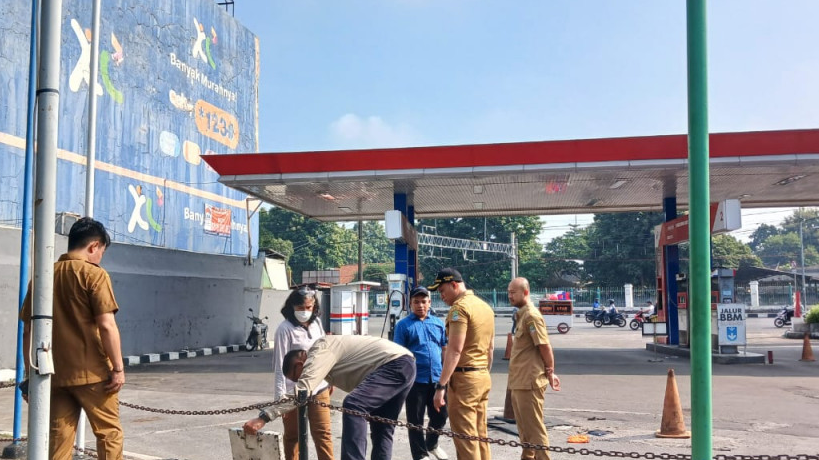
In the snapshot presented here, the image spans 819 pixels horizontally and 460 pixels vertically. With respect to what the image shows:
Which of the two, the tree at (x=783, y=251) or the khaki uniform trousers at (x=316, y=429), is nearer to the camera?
the khaki uniform trousers at (x=316, y=429)

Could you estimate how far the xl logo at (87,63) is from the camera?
1747 centimetres

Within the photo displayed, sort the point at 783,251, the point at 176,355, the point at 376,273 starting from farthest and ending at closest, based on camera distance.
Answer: the point at 783,251 → the point at 376,273 → the point at 176,355

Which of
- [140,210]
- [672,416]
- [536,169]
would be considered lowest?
[672,416]

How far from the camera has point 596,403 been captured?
10250mm

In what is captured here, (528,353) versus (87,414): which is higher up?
(528,353)

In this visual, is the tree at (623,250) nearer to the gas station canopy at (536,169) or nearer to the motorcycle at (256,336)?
the gas station canopy at (536,169)

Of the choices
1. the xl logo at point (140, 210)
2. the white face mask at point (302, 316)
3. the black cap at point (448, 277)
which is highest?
the xl logo at point (140, 210)

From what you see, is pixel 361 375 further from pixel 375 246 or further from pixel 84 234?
pixel 375 246

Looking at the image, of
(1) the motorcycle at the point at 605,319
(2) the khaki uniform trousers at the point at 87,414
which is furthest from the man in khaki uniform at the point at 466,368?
(1) the motorcycle at the point at 605,319

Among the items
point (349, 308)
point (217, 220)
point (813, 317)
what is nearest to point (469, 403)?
point (349, 308)

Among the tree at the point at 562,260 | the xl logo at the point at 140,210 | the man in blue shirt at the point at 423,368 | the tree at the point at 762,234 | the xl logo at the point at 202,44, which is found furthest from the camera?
the tree at the point at 762,234

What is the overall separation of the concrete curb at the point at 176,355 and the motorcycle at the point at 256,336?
0.44 meters

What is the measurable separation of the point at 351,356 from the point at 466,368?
108 centimetres

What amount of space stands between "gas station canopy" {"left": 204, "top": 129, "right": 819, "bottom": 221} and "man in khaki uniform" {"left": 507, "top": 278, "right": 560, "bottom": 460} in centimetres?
952
